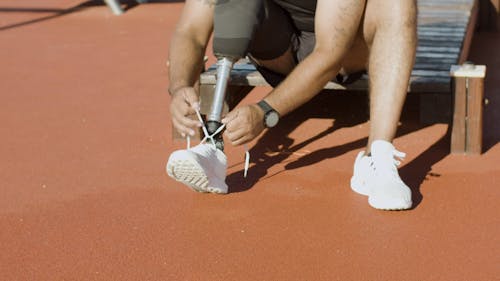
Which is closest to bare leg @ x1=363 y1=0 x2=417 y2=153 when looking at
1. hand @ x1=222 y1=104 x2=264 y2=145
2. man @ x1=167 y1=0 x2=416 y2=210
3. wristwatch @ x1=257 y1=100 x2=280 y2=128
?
man @ x1=167 y1=0 x2=416 y2=210

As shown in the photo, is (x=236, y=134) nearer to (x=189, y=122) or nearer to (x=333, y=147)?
(x=189, y=122)

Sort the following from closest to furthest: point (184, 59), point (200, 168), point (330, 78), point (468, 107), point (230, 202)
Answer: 1. point (200, 168)
2. point (230, 202)
3. point (330, 78)
4. point (184, 59)
5. point (468, 107)

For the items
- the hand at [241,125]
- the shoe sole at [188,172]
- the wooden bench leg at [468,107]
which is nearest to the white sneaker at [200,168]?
the shoe sole at [188,172]

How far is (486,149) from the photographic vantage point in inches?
175

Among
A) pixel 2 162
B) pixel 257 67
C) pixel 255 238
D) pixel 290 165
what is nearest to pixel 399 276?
pixel 255 238

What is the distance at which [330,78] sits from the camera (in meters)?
4.00

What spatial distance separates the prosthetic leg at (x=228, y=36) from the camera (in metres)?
3.91

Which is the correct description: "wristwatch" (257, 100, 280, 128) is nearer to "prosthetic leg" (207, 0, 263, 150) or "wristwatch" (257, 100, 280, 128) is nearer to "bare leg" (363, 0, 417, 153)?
"prosthetic leg" (207, 0, 263, 150)

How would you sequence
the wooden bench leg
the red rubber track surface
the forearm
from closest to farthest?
the red rubber track surface < the forearm < the wooden bench leg

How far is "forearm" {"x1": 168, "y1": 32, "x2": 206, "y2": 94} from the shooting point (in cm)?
409

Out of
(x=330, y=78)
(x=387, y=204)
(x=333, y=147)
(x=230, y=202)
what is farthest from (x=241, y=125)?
(x=333, y=147)

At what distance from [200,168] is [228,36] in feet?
1.87

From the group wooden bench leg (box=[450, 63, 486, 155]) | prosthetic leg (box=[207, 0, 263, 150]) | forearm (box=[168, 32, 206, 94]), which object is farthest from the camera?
wooden bench leg (box=[450, 63, 486, 155])

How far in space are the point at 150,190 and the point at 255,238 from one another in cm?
71
